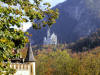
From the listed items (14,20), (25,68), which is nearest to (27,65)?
(25,68)

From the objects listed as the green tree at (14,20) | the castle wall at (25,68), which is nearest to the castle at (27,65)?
the castle wall at (25,68)

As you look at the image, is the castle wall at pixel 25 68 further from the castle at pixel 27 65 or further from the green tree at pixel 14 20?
the green tree at pixel 14 20

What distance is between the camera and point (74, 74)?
2977 inches

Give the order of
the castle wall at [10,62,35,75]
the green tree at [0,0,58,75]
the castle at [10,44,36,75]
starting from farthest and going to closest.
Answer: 1. the castle at [10,44,36,75]
2. the castle wall at [10,62,35,75]
3. the green tree at [0,0,58,75]

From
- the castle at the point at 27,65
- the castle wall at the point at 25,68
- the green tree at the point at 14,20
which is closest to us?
the green tree at the point at 14,20

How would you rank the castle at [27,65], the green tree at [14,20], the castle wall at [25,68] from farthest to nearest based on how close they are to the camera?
the castle at [27,65] < the castle wall at [25,68] < the green tree at [14,20]

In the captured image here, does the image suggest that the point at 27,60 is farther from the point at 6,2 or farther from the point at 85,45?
the point at 85,45

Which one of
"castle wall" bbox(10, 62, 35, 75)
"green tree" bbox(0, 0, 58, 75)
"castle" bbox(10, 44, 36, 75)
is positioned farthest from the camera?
"castle" bbox(10, 44, 36, 75)

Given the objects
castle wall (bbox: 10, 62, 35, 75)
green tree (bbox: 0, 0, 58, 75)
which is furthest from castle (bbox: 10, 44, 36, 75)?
green tree (bbox: 0, 0, 58, 75)

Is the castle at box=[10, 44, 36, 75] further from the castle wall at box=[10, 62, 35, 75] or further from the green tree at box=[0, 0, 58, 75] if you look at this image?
the green tree at box=[0, 0, 58, 75]

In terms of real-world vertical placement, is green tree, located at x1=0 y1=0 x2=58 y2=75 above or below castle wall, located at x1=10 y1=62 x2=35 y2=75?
above

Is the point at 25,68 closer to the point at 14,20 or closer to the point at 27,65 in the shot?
the point at 27,65

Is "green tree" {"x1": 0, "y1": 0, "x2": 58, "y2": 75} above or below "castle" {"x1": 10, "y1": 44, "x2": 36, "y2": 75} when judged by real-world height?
above

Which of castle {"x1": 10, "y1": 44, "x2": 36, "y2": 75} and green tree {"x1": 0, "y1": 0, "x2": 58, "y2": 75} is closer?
green tree {"x1": 0, "y1": 0, "x2": 58, "y2": 75}
